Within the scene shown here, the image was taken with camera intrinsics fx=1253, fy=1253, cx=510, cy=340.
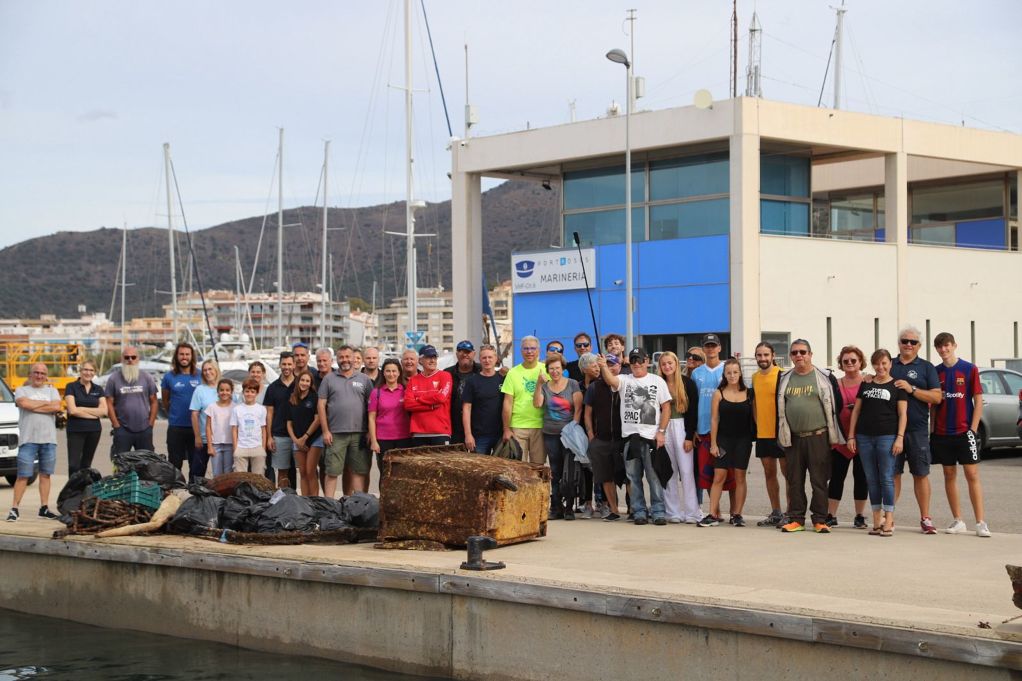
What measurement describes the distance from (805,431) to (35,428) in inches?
Result: 322

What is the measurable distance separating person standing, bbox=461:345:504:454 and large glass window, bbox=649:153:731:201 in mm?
23761

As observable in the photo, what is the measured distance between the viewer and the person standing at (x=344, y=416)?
1345cm

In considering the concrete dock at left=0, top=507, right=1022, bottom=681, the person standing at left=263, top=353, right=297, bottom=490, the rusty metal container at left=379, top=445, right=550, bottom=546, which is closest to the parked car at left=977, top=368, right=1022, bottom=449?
the concrete dock at left=0, top=507, right=1022, bottom=681

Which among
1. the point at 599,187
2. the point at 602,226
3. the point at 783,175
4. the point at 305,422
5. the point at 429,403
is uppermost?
the point at 783,175

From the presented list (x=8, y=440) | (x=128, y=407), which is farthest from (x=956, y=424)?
(x=8, y=440)

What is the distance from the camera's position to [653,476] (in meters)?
12.5

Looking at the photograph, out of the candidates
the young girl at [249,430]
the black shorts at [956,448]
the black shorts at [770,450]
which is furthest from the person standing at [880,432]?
the young girl at [249,430]

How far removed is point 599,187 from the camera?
127ft

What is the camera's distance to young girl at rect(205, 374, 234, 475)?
1441cm

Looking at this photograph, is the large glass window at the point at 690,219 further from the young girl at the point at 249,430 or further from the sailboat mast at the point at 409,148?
the young girl at the point at 249,430

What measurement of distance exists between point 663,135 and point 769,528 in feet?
83.2

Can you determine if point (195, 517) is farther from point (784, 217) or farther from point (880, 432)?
point (784, 217)

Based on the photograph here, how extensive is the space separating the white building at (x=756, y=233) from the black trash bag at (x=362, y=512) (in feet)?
82.4

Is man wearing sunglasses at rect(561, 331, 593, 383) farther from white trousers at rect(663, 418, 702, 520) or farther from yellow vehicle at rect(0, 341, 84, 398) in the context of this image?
yellow vehicle at rect(0, 341, 84, 398)
